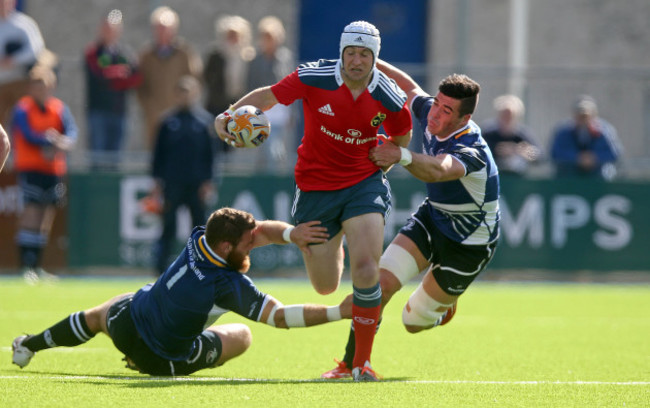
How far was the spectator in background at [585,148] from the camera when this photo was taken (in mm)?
16703

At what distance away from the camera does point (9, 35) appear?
621 inches

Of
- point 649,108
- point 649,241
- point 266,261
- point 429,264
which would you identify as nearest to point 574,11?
point 649,108

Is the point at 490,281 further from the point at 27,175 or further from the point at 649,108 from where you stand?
the point at 27,175

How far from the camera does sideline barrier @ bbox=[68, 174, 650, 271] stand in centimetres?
1645

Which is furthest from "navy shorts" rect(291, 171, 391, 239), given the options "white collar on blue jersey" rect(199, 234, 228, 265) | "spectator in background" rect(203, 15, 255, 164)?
"spectator in background" rect(203, 15, 255, 164)

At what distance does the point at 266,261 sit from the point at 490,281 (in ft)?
10.8

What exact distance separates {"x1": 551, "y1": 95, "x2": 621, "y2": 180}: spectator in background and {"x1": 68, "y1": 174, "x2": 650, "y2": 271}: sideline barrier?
20 cm

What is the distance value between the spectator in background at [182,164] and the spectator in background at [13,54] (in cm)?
230

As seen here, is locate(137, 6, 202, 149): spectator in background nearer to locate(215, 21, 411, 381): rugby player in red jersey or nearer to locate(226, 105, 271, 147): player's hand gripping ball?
locate(215, 21, 411, 381): rugby player in red jersey

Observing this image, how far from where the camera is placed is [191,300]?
7.31 meters

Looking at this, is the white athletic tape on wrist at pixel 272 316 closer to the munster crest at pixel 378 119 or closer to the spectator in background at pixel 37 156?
the munster crest at pixel 378 119

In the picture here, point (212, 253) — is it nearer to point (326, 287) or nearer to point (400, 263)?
point (326, 287)

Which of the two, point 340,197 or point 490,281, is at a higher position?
point 340,197

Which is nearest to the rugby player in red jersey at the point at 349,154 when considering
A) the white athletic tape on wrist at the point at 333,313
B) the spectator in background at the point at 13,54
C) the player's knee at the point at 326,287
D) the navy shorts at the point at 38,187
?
the player's knee at the point at 326,287
